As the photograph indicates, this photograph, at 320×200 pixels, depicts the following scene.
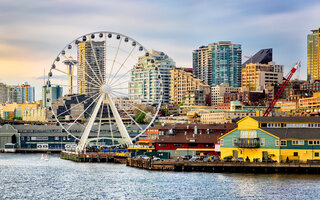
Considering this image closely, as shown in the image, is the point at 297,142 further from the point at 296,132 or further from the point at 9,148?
the point at 9,148

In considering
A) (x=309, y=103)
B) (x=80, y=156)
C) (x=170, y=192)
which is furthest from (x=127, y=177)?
(x=309, y=103)

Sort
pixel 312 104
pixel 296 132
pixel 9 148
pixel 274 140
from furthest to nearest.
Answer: pixel 312 104 < pixel 9 148 < pixel 296 132 < pixel 274 140

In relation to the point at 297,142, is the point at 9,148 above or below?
below

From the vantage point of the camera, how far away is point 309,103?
645ft

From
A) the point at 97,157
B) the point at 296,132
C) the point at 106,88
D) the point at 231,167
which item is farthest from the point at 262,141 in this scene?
the point at 97,157

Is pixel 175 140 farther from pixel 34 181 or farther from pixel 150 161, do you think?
pixel 34 181

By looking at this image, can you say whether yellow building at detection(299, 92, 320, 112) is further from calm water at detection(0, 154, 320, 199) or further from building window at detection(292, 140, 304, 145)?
calm water at detection(0, 154, 320, 199)

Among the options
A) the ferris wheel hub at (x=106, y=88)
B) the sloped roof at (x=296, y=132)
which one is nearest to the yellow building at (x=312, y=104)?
the ferris wheel hub at (x=106, y=88)

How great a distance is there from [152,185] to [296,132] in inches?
878

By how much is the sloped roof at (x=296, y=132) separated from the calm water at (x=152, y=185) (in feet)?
25.2

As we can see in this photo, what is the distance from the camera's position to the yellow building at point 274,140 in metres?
85.1

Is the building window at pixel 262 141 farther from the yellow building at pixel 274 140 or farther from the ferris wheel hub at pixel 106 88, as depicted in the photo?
the ferris wheel hub at pixel 106 88

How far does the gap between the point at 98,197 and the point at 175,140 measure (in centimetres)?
3982

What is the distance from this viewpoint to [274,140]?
86.1 metres
